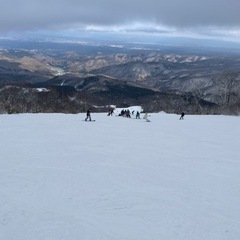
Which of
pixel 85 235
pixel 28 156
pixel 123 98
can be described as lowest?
pixel 123 98

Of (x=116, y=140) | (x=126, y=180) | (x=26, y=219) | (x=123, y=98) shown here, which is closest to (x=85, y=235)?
(x=26, y=219)

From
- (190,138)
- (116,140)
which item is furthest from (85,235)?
(190,138)

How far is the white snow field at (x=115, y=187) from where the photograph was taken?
1158cm

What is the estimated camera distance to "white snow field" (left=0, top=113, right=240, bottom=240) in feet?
38.0

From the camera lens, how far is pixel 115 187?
1572cm

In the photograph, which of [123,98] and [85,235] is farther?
[123,98]

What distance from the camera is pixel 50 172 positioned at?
1759cm

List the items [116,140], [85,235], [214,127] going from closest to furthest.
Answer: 1. [85,235]
2. [116,140]
3. [214,127]

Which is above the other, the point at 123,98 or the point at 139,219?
the point at 139,219

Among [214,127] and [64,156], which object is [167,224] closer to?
[64,156]

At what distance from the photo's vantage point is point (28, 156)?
68.7 feet

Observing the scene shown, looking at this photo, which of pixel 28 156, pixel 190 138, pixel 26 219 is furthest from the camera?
pixel 190 138

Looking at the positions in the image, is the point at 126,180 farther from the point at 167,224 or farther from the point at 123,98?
the point at 123,98

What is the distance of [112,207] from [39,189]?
10.8ft
